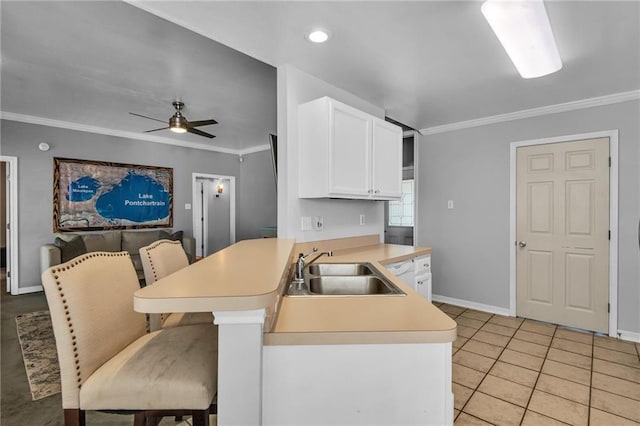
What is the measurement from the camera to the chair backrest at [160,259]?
164 cm

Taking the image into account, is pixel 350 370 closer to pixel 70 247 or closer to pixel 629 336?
pixel 629 336

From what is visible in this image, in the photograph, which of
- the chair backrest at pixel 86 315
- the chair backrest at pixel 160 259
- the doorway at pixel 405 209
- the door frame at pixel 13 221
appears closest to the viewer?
the chair backrest at pixel 86 315

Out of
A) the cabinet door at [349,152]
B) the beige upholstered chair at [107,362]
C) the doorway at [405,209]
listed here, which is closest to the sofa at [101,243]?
the cabinet door at [349,152]

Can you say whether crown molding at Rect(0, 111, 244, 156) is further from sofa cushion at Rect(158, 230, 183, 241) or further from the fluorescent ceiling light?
the fluorescent ceiling light

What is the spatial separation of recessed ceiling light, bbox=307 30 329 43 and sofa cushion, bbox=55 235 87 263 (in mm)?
4147

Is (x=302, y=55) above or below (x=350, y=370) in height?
above

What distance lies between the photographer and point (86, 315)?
1.04 metres

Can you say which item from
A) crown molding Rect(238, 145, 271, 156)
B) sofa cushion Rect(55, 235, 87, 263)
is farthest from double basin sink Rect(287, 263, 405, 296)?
crown molding Rect(238, 145, 271, 156)

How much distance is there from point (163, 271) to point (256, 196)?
5.03 meters

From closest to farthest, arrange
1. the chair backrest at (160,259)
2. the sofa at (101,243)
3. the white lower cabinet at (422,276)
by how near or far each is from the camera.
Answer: the chair backrest at (160,259) < the white lower cabinet at (422,276) < the sofa at (101,243)

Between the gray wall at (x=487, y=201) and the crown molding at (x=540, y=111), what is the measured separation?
0.05 meters

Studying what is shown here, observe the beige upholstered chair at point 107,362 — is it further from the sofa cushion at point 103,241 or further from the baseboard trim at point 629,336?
the sofa cushion at point 103,241

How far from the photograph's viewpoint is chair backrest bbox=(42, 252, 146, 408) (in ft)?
3.21

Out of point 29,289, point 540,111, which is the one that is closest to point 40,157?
point 29,289
